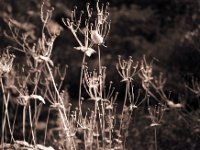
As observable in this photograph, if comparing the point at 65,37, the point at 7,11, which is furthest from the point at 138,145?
the point at 65,37

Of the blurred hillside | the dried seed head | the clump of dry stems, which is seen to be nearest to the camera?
the dried seed head

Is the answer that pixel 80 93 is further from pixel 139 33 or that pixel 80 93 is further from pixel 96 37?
pixel 139 33

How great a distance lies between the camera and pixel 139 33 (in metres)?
14.3

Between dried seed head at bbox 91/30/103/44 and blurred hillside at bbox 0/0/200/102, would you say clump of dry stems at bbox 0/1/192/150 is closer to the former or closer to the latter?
dried seed head at bbox 91/30/103/44

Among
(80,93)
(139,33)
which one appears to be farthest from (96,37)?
A: (139,33)

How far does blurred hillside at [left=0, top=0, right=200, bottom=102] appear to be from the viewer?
876 cm

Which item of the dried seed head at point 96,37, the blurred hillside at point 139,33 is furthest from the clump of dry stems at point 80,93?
the blurred hillside at point 139,33

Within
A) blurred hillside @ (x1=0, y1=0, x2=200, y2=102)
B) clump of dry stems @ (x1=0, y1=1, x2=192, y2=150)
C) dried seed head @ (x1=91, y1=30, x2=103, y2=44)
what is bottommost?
clump of dry stems @ (x1=0, y1=1, x2=192, y2=150)

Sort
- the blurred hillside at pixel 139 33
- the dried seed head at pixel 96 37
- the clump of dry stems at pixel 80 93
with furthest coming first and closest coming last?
the blurred hillside at pixel 139 33 < the clump of dry stems at pixel 80 93 < the dried seed head at pixel 96 37

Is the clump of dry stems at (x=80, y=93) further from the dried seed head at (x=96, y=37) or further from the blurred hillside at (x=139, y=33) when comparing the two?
the blurred hillside at (x=139, y=33)

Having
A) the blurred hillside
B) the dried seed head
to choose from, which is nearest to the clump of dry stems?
the dried seed head

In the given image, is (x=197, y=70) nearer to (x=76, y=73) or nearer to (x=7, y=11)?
(x=7, y=11)

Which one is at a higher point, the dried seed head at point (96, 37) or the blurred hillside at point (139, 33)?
the blurred hillside at point (139, 33)

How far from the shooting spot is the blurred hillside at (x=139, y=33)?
28.7ft
